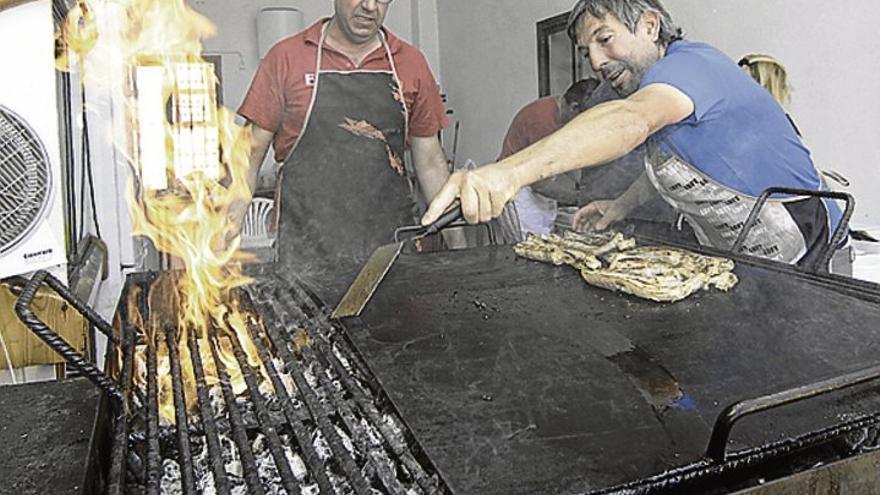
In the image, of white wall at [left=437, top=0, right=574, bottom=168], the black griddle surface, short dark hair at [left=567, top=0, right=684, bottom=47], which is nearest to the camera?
the black griddle surface

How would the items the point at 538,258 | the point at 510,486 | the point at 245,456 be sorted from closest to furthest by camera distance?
the point at 510,486 < the point at 245,456 < the point at 538,258

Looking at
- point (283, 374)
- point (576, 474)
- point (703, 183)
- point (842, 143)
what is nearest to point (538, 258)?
point (703, 183)

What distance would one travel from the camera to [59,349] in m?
1.07

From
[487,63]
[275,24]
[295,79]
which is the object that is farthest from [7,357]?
[275,24]

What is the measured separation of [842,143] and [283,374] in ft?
8.08

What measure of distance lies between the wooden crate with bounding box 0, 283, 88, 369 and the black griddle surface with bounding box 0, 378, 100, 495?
668mm

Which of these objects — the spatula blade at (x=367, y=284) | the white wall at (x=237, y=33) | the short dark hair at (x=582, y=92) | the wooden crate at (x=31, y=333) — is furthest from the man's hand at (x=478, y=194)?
the white wall at (x=237, y=33)

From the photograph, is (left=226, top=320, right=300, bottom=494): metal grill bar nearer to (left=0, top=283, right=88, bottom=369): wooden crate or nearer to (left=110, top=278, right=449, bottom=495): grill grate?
(left=110, top=278, right=449, bottom=495): grill grate

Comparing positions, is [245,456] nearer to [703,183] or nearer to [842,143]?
[703,183]

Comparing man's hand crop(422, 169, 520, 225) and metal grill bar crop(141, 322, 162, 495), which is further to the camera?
man's hand crop(422, 169, 520, 225)

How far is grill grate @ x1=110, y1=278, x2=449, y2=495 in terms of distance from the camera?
3.00 ft

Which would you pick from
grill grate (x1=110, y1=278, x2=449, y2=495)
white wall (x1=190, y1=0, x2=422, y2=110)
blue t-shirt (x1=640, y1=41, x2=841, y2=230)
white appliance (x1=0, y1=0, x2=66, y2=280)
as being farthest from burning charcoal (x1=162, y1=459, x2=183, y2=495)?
white wall (x1=190, y1=0, x2=422, y2=110)

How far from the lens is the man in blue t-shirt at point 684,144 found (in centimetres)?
161

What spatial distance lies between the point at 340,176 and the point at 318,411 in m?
1.85
